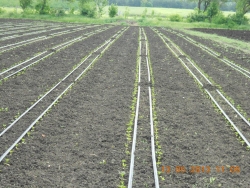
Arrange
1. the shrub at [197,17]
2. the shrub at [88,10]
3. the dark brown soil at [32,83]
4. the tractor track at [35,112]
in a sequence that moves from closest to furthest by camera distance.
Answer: the tractor track at [35,112] < the dark brown soil at [32,83] < the shrub at [197,17] < the shrub at [88,10]

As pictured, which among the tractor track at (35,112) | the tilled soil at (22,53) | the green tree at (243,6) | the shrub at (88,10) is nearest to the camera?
the tractor track at (35,112)

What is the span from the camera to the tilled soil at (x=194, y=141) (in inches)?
218

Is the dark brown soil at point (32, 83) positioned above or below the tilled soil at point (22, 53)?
below

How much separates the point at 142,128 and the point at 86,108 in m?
2.27

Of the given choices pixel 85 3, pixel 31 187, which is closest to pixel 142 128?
pixel 31 187

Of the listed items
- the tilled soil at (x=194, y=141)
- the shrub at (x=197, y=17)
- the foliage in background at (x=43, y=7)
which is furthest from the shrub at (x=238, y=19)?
the tilled soil at (x=194, y=141)

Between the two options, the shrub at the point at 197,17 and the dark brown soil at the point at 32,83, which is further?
the shrub at the point at 197,17

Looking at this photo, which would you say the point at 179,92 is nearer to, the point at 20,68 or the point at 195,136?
the point at 195,136

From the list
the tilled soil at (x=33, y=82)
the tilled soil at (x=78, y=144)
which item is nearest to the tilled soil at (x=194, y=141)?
the tilled soil at (x=78, y=144)

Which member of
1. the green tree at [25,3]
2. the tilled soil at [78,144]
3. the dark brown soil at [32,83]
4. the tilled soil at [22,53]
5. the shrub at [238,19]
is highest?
the green tree at [25,3]

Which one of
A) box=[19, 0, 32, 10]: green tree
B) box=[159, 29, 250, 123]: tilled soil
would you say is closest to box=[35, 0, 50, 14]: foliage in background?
box=[19, 0, 32, 10]: green tree

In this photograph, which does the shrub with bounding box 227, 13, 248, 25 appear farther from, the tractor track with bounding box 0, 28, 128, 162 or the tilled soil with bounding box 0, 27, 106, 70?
the tractor track with bounding box 0, 28, 128, 162

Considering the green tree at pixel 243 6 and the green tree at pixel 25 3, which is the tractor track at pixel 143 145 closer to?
the green tree at pixel 25 3

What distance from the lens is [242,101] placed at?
995 centimetres
